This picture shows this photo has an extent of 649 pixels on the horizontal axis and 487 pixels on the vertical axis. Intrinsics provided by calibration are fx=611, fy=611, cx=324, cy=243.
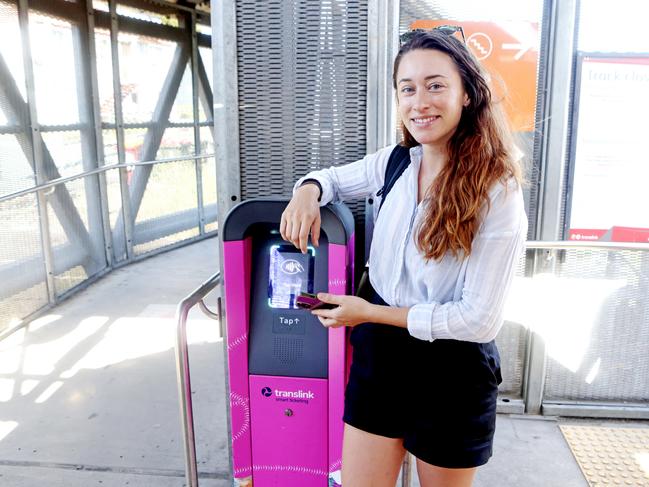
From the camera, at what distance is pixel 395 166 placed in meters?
1.69

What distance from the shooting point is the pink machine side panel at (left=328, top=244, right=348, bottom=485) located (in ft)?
6.09

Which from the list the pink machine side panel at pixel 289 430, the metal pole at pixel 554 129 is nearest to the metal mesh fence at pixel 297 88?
the pink machine side panel at pixel 289 430

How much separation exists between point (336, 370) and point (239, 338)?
332 millimetres

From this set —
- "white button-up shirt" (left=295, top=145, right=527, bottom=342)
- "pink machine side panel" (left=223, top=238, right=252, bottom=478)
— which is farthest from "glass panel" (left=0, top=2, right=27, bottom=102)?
"white button-up shirt" (left=295, top=145, right=527, bottom=342)

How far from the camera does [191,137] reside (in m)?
7.39

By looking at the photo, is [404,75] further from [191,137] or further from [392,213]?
[191,137]

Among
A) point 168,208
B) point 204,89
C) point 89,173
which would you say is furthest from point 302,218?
point 204,89

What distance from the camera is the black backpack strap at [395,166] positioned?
5.44 ft

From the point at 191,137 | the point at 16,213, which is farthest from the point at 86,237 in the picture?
the point at 191,137

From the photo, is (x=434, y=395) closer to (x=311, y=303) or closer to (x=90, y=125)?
(x=311, y=303)

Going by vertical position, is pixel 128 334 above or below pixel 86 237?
below

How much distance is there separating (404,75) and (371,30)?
0.59m

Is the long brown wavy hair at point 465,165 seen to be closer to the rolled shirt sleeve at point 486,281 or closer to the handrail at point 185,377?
the rolled shirt sleeve at point 486,281

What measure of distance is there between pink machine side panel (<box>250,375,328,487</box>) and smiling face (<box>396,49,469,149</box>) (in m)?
0.92
